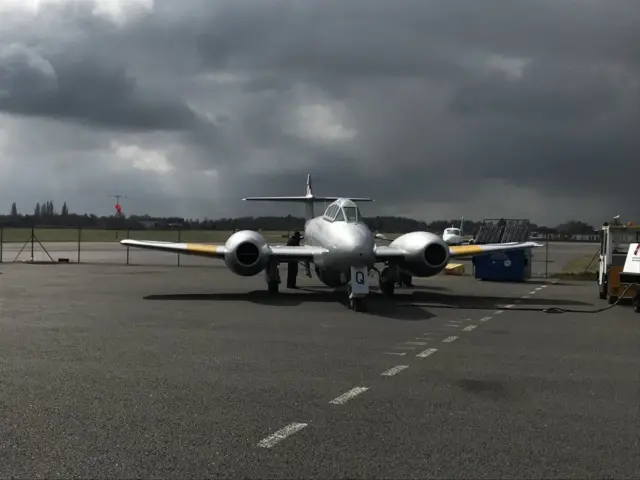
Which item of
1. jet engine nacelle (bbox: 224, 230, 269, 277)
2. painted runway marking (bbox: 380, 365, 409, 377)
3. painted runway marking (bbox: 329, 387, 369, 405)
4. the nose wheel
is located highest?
jet engine nacelle (bbox: 224, 230, 269, 277)

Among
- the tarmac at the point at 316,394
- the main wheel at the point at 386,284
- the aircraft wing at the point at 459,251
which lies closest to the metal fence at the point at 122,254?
the aircraft wing at the point at 459,251

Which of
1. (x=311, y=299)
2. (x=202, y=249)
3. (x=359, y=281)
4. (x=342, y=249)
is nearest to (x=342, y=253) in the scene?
(x=342, y=249)

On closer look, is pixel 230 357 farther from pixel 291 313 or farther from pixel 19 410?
pixel 291 313

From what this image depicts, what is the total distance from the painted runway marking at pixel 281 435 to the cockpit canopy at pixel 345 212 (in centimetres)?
1230

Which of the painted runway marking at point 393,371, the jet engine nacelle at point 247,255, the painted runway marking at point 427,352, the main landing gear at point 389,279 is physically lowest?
the painted runway marking at point 393,371

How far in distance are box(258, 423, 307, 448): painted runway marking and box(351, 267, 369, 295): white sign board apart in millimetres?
9773

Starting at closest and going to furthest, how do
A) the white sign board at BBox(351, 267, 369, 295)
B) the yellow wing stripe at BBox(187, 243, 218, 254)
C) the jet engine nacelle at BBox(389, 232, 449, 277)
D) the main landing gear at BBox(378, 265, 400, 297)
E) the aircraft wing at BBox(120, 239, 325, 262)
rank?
the white sign board at BBox(351, 267, 369, 295) → the jet engine nacelle at BBox(389, 232, 449, 277) → the aircraft wing at BBox(120, 239, 325, 262) → the main landing gear at BBox(378, 265, 400, 297) → the yellow wing stripe at BBox(187, 243, 218, 254)

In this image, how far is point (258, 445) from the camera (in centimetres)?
546

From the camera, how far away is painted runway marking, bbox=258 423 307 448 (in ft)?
18.1

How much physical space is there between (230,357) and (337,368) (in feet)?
5.66

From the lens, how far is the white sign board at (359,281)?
51.8 feet

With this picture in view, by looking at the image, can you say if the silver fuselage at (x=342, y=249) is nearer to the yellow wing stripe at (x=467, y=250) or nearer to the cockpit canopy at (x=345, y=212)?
the cockpit canopy at (x=345, y=212)

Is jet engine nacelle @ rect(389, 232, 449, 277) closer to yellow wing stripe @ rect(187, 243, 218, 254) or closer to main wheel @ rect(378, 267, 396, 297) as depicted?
main wheel @ rect(378, 267, 396, 297)

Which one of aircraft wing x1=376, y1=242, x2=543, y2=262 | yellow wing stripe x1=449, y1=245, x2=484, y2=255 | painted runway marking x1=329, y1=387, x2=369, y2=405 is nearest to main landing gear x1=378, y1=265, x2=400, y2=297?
aircraft wing x1=376, y1=242, x2=543, y2=262
